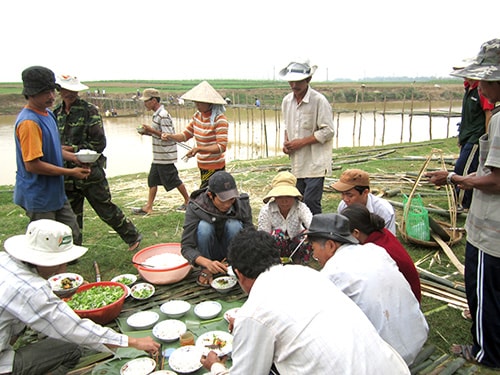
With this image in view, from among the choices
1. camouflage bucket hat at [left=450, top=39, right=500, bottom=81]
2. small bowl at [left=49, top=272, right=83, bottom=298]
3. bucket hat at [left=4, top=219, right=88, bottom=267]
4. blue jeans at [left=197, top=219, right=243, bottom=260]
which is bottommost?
small bowl at [left=49, top=272, right=83, bottom=298]

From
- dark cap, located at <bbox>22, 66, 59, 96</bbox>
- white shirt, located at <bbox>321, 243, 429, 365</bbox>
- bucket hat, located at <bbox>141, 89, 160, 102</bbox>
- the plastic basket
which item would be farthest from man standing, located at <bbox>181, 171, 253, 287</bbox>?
bucket hat, located at <bbox>141, 89, 160, 102</bbox>

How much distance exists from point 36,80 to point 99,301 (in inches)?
69.6

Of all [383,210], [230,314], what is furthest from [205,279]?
[383,210]

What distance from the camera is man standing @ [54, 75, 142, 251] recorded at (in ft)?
12.1

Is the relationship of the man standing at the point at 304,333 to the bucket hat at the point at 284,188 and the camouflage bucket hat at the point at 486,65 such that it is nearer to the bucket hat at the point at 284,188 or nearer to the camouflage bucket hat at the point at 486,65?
the camouflage bucket hat at the point at 486,65

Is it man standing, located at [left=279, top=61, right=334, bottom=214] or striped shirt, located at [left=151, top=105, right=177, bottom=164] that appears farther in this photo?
striped shirt, located at [left=151, top=105, right=177, bottom=164]

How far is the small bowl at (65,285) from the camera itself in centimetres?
288

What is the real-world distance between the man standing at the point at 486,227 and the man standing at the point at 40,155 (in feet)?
9.91

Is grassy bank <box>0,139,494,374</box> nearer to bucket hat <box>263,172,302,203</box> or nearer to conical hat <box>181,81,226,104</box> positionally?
bucket hat <box>263,172,302,203</box>

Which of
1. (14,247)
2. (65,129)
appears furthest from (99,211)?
(14,247)

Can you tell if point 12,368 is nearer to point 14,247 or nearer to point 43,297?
point 43,297

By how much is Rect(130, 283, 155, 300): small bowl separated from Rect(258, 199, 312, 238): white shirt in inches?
44.0

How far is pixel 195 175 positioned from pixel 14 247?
707 cm

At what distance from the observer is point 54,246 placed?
194 cm
